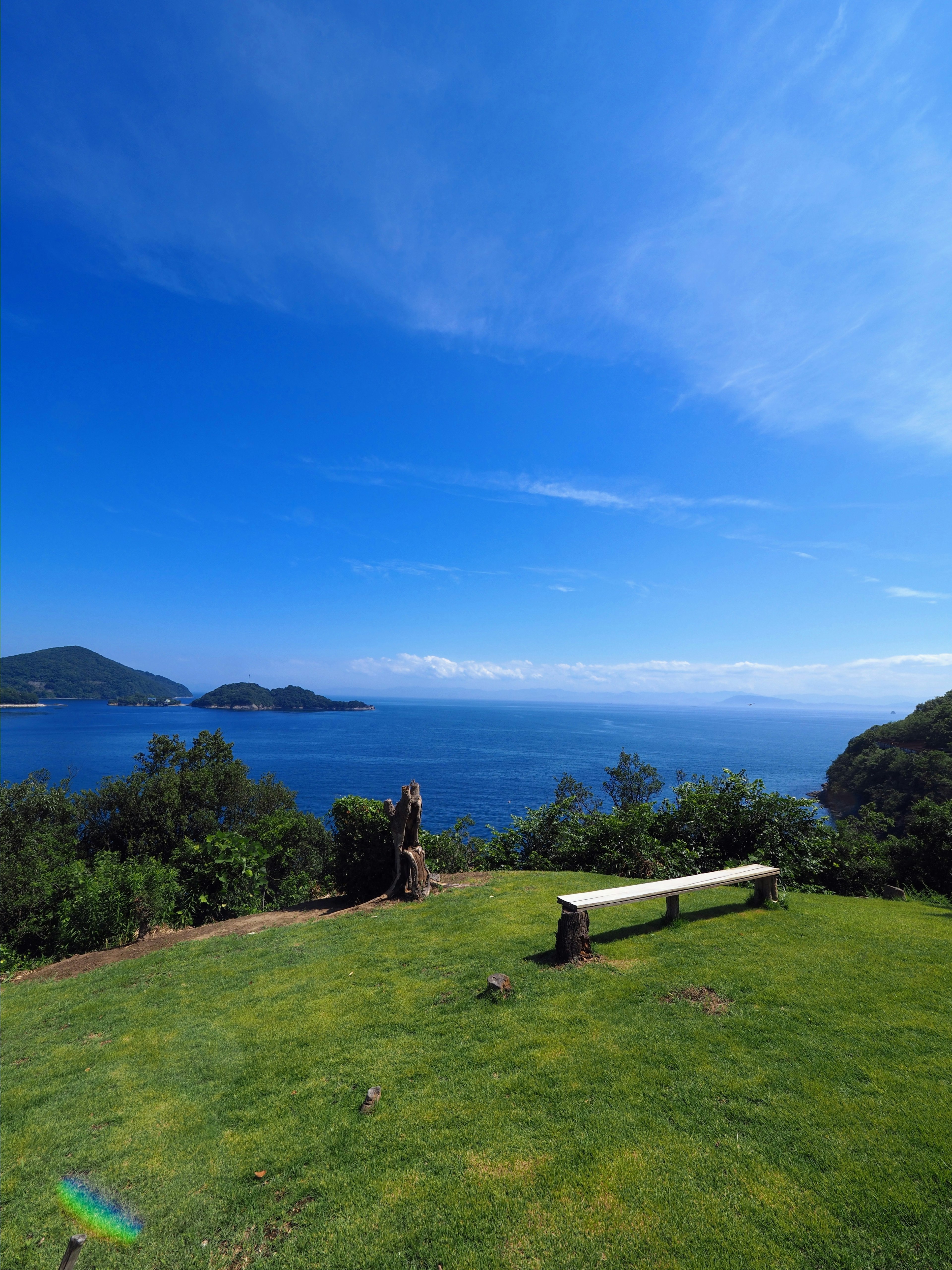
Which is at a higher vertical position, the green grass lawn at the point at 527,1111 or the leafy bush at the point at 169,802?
the green grass lawn at the point at 527,1111

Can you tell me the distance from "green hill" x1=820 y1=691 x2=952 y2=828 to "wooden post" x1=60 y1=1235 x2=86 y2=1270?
1823 inches

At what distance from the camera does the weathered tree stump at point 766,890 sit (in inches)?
332

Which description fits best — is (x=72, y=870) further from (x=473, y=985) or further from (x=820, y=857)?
(x=820, y=857)

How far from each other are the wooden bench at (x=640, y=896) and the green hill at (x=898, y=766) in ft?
122

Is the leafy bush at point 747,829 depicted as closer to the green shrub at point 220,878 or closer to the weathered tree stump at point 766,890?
the weathered tree stump at point 766,890

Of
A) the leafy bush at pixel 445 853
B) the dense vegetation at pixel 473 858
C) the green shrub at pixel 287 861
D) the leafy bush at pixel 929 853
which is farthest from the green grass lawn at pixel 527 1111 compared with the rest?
the green shrub at pixel 287 861

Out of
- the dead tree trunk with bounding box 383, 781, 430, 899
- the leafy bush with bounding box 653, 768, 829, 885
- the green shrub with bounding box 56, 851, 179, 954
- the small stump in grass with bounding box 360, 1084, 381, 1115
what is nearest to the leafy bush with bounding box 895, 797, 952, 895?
the leafy bush with bounding box 653, 768, 829, 885

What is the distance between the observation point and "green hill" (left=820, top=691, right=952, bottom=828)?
44.3 m

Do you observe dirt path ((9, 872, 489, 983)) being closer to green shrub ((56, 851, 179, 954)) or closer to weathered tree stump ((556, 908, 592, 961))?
green shrub ((56, 851, 179, 954))

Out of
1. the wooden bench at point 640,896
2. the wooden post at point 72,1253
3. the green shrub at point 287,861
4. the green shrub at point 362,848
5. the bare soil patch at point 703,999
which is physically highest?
the wooden post at point 72,1253

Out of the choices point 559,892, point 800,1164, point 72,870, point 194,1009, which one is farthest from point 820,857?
point 72,870

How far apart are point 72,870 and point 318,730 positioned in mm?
145997

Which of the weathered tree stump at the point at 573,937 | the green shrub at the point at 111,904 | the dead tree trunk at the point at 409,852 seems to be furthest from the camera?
the dead tree trunk at the point at 409,852

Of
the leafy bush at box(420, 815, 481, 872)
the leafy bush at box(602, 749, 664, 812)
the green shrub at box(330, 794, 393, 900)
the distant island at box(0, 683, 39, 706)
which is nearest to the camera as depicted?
the green shrub at box(330, 794, 393, 900)
